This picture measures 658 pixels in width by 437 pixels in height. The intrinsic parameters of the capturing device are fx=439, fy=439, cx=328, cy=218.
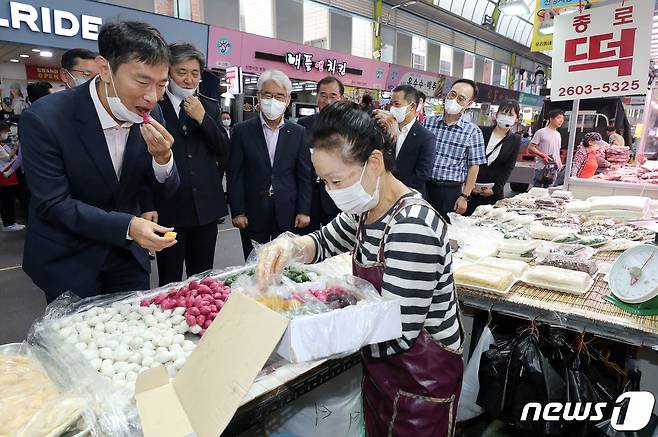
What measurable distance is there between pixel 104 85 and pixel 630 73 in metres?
3.91

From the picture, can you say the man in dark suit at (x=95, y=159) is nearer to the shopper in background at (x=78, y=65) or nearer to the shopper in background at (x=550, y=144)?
the shopper in background at (x=78, y=65)

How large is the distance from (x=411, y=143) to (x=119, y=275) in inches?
→ 97.8

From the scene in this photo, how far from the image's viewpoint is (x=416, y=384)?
1.30 meters

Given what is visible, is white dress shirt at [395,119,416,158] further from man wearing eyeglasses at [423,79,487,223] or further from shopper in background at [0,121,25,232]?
shopper in background at [0,121,25,232]

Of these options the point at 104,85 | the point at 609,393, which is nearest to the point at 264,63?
the point at 104,85

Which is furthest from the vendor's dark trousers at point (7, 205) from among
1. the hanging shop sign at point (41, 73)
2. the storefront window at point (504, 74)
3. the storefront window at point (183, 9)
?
the storefront window at point (504, 74)

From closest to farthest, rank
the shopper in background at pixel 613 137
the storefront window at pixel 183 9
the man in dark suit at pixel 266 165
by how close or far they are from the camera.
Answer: the man in dark suit at pixel 266 165 → the shopper in background at pixel 613 137 → the storefront window at pixel 183 9

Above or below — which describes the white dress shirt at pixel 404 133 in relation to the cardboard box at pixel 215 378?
above

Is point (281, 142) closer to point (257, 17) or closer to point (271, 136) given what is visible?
point (271, 136)

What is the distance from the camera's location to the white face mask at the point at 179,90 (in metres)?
2.56

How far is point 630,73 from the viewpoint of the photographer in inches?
142

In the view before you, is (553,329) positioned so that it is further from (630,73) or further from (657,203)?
(630,73)

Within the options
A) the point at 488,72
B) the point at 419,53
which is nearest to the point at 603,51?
the point at 419,53

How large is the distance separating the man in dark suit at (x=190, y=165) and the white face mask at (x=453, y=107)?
2.14 m
